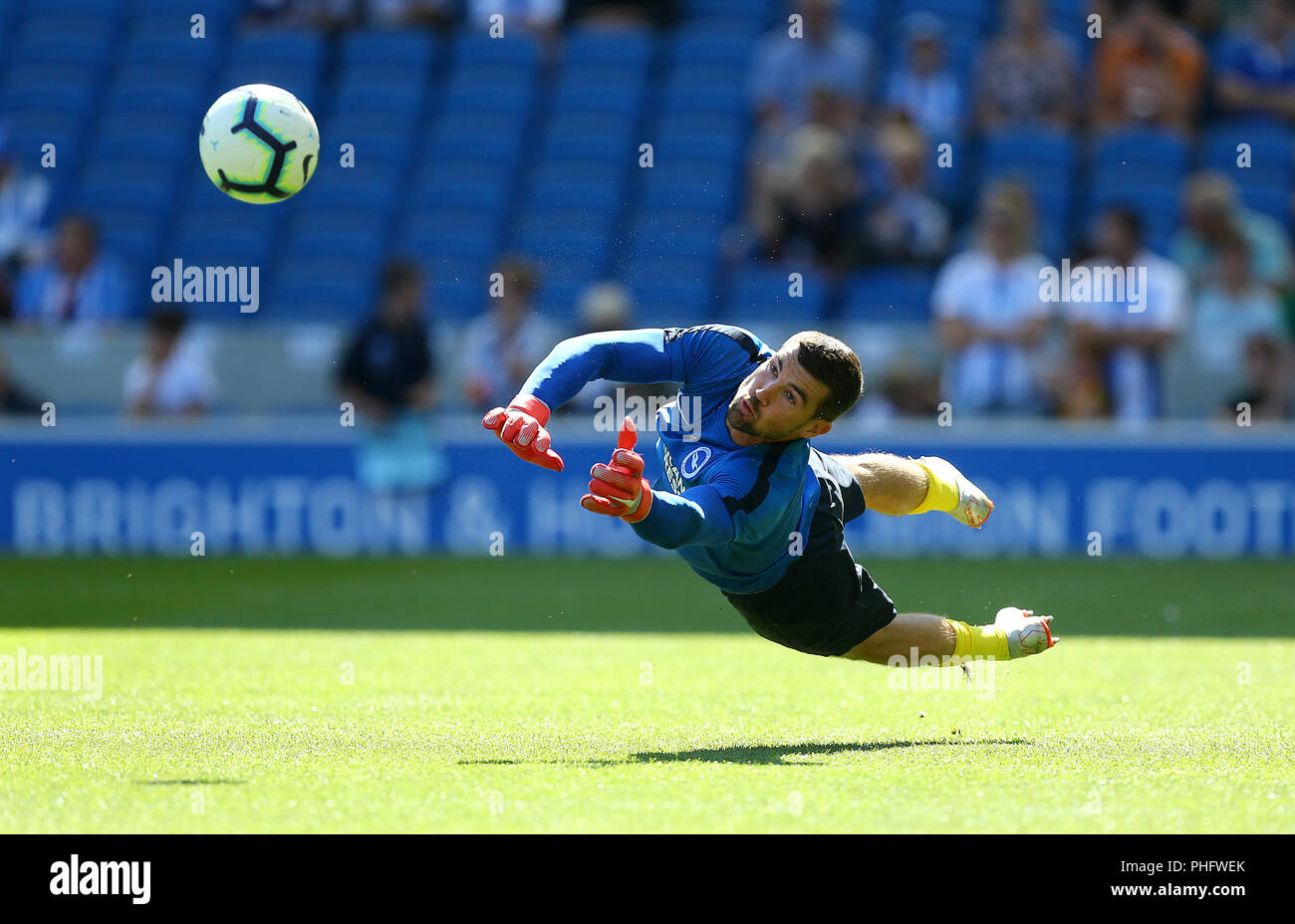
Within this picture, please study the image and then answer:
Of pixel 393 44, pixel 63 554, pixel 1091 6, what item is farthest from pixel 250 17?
pixel 1091 6

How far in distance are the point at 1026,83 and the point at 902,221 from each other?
91.7 inches

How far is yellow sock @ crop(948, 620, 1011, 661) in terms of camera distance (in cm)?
697

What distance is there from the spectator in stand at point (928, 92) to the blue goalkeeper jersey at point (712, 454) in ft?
33.5

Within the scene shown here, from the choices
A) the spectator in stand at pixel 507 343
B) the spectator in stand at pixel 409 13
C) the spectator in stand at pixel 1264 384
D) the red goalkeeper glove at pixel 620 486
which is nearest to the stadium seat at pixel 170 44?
the spectator in stand at pixel 409 13

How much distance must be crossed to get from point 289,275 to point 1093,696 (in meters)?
11.3

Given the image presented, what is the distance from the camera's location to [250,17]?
19547mm

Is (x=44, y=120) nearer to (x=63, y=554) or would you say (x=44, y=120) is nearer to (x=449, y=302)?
(x=449, y=302)

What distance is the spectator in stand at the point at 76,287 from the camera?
51.5ft

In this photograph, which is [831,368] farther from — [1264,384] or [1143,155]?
[1143,155]

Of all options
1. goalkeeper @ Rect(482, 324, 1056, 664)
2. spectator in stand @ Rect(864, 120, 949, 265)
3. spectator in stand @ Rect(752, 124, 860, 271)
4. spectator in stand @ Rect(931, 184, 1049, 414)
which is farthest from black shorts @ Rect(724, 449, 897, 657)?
spectator in stand @ Rect(864, 120, 949, 265)

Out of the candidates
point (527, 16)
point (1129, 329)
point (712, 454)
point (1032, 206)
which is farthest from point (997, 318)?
point (712, 454)

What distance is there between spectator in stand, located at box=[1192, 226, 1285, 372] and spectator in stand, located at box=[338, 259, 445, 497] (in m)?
6.33

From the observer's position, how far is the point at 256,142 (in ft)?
25.8

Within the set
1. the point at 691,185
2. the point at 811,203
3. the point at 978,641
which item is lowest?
the point at 978,641
